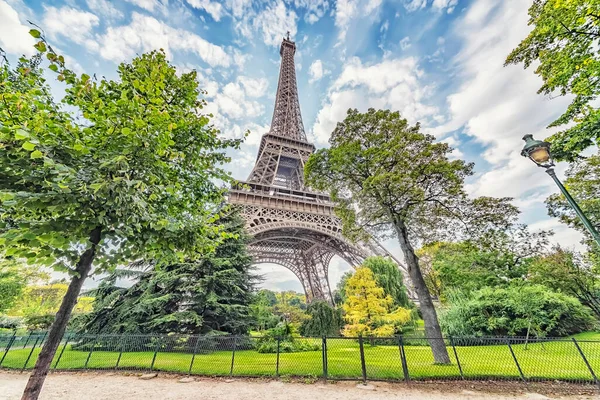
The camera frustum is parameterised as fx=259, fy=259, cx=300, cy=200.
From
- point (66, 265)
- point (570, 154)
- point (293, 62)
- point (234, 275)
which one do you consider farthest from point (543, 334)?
point (293, 62)

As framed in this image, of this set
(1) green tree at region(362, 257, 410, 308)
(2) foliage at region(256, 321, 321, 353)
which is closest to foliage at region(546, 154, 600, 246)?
(1) green tree at region(362, 257, 410, 308)

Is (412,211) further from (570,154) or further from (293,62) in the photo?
(293,62)

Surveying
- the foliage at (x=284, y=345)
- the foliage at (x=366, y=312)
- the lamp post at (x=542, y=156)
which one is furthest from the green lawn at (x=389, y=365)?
the lamp post at (x=542, y=156)

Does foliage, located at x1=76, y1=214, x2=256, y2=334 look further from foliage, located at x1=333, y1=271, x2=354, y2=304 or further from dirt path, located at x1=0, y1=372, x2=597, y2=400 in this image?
foliage, located at x1=333, y1=271, x2=354, y2=304

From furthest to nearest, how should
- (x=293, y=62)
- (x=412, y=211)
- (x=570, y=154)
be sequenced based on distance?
1. (x=293, y=62)
2. (x=412, y=211)
3. (x=570, y=154)

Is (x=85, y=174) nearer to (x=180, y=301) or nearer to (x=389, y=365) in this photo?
(x=389, y=365)

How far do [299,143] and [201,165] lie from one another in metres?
28.8

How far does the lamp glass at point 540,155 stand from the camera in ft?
16.6

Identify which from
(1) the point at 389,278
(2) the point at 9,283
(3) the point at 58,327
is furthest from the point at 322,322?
(2) the point at 9,283

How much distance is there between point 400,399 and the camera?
609 cm

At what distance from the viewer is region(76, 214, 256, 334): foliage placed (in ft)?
42.1

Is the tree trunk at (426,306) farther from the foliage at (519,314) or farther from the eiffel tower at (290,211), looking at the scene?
the eiffel tower at (290,211)

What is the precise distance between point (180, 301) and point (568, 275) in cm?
2136

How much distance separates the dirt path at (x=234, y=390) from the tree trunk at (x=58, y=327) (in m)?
3.08
